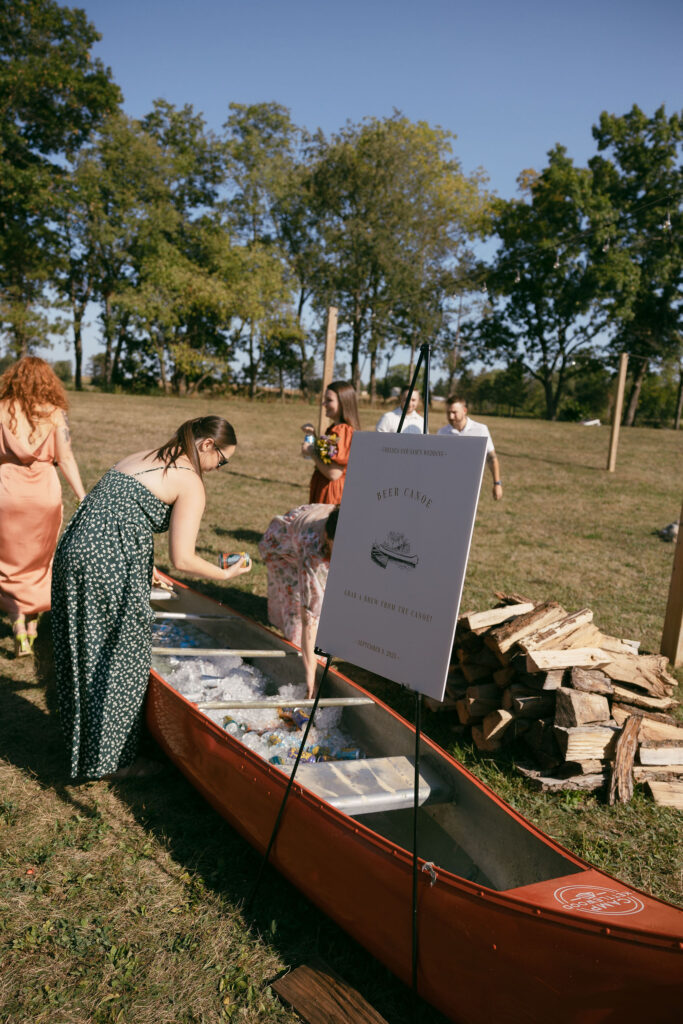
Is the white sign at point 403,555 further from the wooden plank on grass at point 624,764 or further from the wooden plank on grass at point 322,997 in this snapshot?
the wooden plank on grass at point 624,764

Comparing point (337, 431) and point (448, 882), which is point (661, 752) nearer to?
point (448, 882)

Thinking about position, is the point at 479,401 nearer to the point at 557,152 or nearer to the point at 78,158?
the point at 557,152

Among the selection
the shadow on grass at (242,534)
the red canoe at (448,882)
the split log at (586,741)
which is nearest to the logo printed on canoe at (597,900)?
the red canoe at (448,882)

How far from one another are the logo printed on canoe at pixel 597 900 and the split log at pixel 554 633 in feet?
6.63

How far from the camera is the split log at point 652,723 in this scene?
4.06 metres

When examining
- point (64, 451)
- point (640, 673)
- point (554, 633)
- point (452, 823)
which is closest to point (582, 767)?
point (554, 633)

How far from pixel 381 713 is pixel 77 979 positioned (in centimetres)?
178

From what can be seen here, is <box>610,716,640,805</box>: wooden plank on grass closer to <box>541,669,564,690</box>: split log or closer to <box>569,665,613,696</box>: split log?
<box>569,665,613,696</box>: split log

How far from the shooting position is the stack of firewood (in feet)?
12.9

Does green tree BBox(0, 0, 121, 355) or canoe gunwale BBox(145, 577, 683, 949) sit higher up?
green tree BBox(0, 0, 121, 355)

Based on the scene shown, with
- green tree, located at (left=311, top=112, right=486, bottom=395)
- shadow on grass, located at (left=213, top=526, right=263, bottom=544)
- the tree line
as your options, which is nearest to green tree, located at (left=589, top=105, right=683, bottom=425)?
the tree line

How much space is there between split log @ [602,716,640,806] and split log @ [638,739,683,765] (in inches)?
2.2

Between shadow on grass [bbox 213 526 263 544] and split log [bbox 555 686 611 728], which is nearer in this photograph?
split log [bbox 555 686 611 728]

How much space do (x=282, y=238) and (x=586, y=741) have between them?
36.6m
